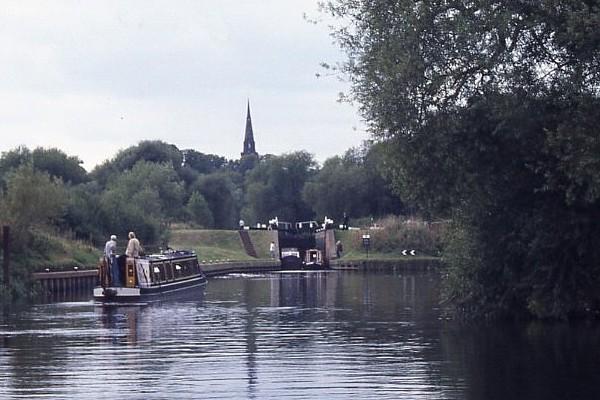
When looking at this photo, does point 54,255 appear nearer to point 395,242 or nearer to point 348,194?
point 395,242

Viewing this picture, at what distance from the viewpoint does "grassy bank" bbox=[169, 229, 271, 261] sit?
82.6m

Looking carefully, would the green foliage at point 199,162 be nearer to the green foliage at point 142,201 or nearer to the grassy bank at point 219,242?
the green foliage at point 142,201

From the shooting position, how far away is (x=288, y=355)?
885 inches

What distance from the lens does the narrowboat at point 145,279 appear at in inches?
1590

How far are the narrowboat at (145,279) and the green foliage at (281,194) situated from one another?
6674 centimetres

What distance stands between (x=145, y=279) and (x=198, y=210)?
62.3 metres

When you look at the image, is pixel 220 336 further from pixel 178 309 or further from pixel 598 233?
pixel 178 309

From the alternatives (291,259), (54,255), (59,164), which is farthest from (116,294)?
(59,164)

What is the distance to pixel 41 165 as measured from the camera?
306 ft

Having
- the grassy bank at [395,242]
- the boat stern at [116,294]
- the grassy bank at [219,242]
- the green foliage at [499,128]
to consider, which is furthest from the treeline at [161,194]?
the green foliage at [499,128]

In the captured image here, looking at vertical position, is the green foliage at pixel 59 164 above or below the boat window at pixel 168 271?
Answer: above

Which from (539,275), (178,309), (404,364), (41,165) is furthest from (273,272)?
(404,364)

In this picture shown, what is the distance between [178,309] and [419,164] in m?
13.4

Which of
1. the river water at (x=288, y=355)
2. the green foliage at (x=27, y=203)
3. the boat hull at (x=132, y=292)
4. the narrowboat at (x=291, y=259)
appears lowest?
the river water at (x=288, y=355)
